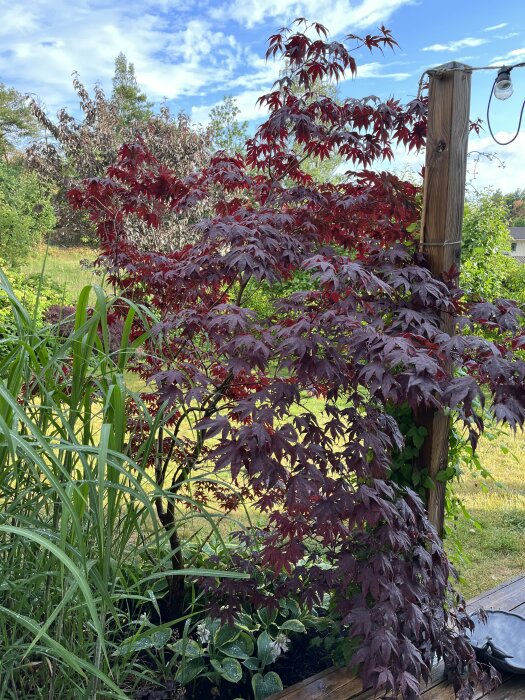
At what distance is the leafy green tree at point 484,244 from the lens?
5.95 metres

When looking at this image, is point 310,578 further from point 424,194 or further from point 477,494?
point 477,494

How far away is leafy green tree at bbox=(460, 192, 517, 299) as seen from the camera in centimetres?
595

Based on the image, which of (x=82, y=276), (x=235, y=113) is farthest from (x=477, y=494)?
(x=235, y=113)

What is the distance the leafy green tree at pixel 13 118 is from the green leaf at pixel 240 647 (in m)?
21.5

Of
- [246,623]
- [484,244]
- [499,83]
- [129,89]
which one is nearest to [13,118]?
[129,89]

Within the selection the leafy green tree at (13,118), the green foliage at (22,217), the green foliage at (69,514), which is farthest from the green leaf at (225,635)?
the leafy green tree at (13,118)

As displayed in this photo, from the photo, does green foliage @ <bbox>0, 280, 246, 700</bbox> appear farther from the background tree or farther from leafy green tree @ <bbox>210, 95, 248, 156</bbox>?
leafy green tree @ <bbox>210, 95, 248, 156</bbox>

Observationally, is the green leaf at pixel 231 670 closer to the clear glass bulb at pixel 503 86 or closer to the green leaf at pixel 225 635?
the green leaf at pixel 225 635

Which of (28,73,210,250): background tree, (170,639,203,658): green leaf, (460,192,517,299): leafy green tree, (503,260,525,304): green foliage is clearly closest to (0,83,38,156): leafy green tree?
(28,73,210,250): background tree

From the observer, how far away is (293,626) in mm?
2166

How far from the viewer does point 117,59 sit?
2062 cm

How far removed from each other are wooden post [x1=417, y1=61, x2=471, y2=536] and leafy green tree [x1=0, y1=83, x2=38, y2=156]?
828 inches

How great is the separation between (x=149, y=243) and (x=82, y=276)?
4.62 m

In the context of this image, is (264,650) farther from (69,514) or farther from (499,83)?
(499,83)
